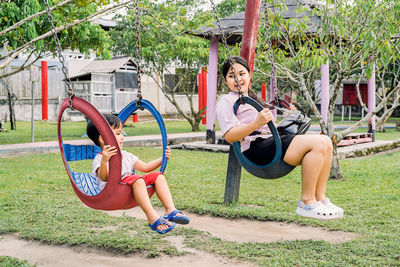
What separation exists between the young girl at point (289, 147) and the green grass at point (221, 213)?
20.4 inches

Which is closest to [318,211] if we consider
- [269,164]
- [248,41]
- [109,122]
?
[269,164]

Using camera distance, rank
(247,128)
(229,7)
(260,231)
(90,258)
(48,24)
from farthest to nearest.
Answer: (229,7) < (48,24) < (260,231) < (90,258) < (247,128)

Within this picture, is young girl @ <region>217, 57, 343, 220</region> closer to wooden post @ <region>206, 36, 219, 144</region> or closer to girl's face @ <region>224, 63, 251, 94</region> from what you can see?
girl's face @ <region>224, 63, 251, 94</region>

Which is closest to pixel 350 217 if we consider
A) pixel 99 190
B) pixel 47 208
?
pixel 99 190

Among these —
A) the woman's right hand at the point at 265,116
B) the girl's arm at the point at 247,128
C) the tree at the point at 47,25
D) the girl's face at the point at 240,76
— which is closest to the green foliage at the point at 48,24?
the tree at the point at 47,25

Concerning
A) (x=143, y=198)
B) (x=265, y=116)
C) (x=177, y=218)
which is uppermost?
(x=265, y=116)

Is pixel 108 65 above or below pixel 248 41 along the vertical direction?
above

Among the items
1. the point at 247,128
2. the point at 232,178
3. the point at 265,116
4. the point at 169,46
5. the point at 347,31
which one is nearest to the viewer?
the point at 265,116

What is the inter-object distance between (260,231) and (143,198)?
181cm

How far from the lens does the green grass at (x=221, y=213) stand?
4047mm

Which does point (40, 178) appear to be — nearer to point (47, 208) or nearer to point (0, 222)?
point (47, 208)

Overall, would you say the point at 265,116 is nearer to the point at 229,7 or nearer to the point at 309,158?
the point at 309,158

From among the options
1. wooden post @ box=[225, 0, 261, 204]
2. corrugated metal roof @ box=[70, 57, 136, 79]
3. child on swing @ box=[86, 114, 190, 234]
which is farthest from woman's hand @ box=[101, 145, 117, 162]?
corrugated metal roof @ box=[70, 57, 136, 79]

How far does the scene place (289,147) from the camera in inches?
140
